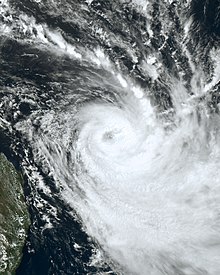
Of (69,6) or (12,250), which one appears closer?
(12,250)

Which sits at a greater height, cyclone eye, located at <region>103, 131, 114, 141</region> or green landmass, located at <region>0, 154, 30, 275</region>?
cyclone eye, located at <region>103, 131, 114, 141</region>

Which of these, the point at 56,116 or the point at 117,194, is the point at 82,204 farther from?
the point at 56,116

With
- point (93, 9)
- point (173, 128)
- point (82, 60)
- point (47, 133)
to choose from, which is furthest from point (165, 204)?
point (93, 9)

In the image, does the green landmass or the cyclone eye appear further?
the cyclone eye

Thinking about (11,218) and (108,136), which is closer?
(11,218)

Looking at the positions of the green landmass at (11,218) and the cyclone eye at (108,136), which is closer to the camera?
the green landmass at (11,218)

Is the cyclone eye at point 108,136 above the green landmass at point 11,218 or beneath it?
above

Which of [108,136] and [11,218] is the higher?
[108,136]

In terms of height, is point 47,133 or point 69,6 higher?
point 69,6
